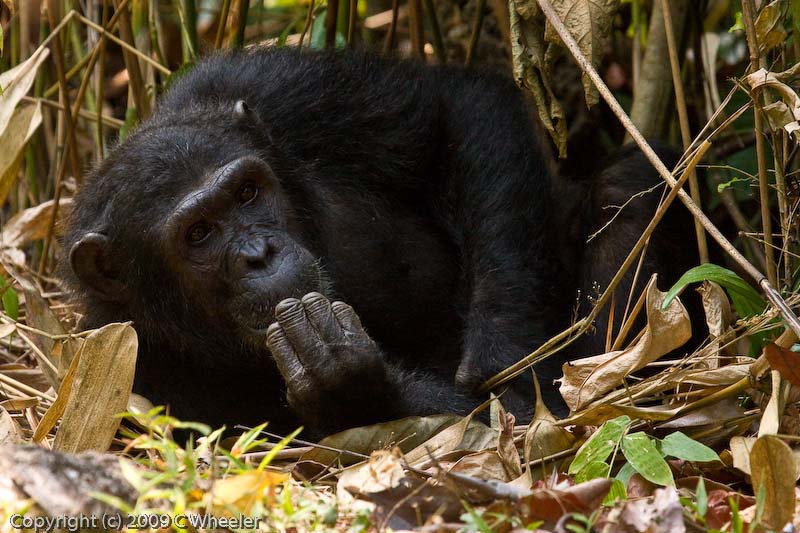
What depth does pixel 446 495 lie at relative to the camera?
2752 millimetres

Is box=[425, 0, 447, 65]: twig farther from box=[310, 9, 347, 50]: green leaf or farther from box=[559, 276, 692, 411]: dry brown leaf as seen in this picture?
box=[559, 276, 692, 411]: dry brown leaf

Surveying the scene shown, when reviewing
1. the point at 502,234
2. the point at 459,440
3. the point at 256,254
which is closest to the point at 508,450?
the point at 459,440

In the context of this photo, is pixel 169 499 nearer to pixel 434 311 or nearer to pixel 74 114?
pixel 434 311

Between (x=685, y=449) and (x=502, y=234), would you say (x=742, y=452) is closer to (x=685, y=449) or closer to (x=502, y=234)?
(x=685, y=449)

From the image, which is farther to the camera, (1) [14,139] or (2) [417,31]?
(2) [417,31]

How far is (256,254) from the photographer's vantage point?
4219mm

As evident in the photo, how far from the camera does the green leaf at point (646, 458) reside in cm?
305

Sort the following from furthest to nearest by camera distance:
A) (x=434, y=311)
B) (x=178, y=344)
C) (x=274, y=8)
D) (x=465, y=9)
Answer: (x=274, y=8) → (x=465, y=9) → (x=434, y=311) → (x=178, y=344)

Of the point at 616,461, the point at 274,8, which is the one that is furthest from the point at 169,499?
the point at 274,8

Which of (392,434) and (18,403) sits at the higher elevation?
(18,403)

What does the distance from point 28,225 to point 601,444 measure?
413 cm

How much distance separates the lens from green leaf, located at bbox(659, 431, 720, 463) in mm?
3117

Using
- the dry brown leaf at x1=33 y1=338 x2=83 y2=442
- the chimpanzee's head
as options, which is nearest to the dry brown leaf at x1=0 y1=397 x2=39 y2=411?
the dry brown leaf at x1=33 y1=338 x2=83 y2=442

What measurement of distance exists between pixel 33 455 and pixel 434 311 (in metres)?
2.85
